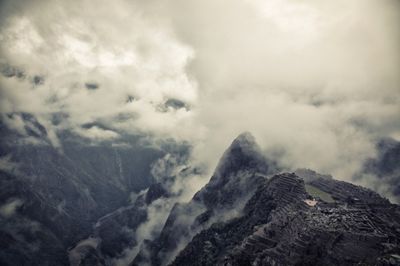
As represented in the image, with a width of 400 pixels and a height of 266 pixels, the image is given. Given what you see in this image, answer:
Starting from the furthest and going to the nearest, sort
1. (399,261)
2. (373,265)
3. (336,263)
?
1. (336,263)
2. (373,265)
3. (399,261)

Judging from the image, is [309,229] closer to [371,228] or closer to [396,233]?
[371,228]

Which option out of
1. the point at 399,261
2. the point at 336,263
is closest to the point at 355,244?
the point at 336,263

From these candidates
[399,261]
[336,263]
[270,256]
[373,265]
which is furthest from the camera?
[270,256]

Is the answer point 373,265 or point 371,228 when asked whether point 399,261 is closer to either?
point 373,265

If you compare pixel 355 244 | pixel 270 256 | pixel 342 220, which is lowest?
pixel 270 256

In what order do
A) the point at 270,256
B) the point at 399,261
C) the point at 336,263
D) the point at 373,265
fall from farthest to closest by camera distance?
the point at 270,256 → the point at 336,263 → the point at 373,265 → the point at 399,261

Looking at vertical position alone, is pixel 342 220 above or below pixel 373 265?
above

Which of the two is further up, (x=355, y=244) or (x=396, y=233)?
(x=396, y=233)

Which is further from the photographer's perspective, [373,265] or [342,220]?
[342,220]

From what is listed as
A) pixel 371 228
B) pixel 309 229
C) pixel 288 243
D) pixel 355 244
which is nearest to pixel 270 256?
pixel 288 243
